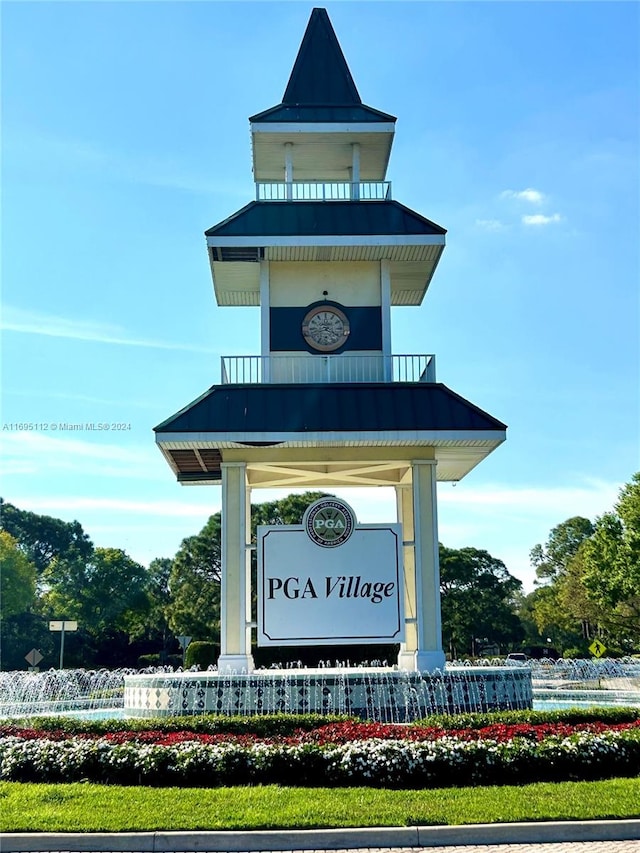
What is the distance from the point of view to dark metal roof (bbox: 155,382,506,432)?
17172 millimetres

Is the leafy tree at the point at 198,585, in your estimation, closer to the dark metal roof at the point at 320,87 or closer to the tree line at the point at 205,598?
the tree line at the point at 205,598

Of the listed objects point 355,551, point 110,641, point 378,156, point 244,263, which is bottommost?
point 110,641

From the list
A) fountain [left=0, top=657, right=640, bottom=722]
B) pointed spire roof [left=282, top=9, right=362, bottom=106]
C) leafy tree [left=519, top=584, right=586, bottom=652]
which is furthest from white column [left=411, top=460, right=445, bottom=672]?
leafy tree [left=519, top=584, right=586, bottom=652]

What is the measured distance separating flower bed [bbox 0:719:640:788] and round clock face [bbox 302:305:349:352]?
10.0 metres

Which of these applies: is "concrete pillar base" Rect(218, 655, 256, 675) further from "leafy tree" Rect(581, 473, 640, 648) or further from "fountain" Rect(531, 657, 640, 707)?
"leafy tree" Rect(581, 473, 640, 648)

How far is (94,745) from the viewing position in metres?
10.6

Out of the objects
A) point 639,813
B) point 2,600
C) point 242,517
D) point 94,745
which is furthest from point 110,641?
point 639,813

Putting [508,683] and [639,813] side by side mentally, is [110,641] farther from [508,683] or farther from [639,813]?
[639,813]

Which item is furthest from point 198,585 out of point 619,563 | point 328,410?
point 328,410

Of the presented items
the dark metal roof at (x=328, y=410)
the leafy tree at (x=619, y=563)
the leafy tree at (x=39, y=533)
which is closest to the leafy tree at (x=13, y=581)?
the leafy tree at (x=39, y=533)

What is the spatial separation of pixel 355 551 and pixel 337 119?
1007cm

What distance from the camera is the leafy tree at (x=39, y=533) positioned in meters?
76.6

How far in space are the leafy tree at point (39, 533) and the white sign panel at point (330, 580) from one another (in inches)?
2469

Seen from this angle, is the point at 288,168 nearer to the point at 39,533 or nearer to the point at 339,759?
the point at 339,759
